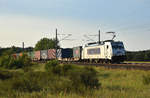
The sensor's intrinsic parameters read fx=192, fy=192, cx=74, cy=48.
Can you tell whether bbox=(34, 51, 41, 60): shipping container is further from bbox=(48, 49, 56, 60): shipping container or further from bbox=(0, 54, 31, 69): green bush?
bbox=(0, 54, 31, 69): green bush

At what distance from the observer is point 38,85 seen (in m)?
10.8

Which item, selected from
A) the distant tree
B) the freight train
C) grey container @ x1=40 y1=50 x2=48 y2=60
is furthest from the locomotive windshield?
the distant tree

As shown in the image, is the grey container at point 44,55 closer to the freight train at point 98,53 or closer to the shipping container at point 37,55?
the shipping container at point 37,55

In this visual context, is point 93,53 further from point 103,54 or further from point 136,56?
point 136,56

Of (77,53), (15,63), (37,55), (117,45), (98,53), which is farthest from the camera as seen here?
(37,55)

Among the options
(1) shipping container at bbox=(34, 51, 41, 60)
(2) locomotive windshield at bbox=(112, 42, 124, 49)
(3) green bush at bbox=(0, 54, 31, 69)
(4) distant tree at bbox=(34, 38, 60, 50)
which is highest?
(4) distant tree at bbox=(34, 38, 60, 50)

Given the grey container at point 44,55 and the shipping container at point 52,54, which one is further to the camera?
the grey container at point 44,55

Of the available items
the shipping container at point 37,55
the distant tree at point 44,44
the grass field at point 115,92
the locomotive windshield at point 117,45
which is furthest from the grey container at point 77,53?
the distant tree at point 44,44

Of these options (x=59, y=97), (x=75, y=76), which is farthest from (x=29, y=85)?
(x=59, y=97)

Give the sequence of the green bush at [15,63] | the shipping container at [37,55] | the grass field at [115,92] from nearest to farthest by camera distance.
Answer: the grass field at [115,92], the green bush at [15,63], the shipping container at [37,55]

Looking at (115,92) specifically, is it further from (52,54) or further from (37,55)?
(37,55)

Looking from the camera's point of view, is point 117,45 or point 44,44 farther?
point 44,44

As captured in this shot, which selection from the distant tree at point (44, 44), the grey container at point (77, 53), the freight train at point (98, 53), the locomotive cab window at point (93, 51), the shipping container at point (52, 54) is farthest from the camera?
the distant tree at point (44, 44)

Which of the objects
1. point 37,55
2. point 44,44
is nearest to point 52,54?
point 37,55
